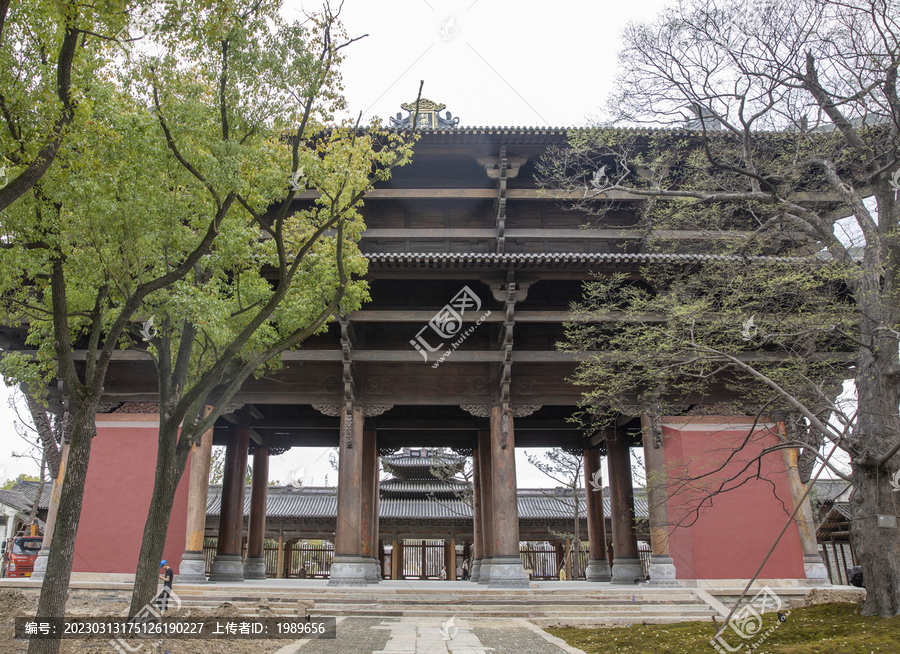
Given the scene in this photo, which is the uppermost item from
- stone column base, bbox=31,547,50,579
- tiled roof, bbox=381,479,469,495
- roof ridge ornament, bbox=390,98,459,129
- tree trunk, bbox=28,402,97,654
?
roof ridge ornament, bbox=390,98,459,129

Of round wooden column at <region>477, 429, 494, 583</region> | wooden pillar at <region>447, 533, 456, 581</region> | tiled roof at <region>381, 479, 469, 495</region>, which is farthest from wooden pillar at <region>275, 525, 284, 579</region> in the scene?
round wooden column at <region>477, 429, 494, 583</region>

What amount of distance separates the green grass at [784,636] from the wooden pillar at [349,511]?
5.08m

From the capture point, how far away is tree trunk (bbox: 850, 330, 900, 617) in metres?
7.45

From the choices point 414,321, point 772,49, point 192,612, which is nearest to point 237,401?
point 414,321

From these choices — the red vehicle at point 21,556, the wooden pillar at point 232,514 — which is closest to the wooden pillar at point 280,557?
the red vehicle at point 21,556

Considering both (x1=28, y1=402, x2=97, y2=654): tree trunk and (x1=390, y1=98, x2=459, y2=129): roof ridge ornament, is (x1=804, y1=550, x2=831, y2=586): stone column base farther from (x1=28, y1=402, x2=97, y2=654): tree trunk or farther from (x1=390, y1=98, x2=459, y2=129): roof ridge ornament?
(x1=390, y1=98, x2=459, y2=129): roof ridge ornament

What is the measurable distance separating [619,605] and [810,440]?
435 centimetres

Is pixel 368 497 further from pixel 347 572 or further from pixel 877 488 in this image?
pixel 877 488

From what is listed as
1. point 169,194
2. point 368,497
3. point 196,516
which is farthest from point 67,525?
point 368,497

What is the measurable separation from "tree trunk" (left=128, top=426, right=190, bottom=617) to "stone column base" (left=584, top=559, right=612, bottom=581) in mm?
13882

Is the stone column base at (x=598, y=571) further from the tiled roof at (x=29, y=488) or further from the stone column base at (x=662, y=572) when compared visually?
the tiled roof at (x=29, y=488)

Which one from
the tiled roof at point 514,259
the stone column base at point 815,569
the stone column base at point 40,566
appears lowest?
the stone column base at point 815,569

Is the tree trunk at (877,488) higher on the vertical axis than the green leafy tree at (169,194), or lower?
lower

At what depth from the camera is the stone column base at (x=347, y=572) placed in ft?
40.1
